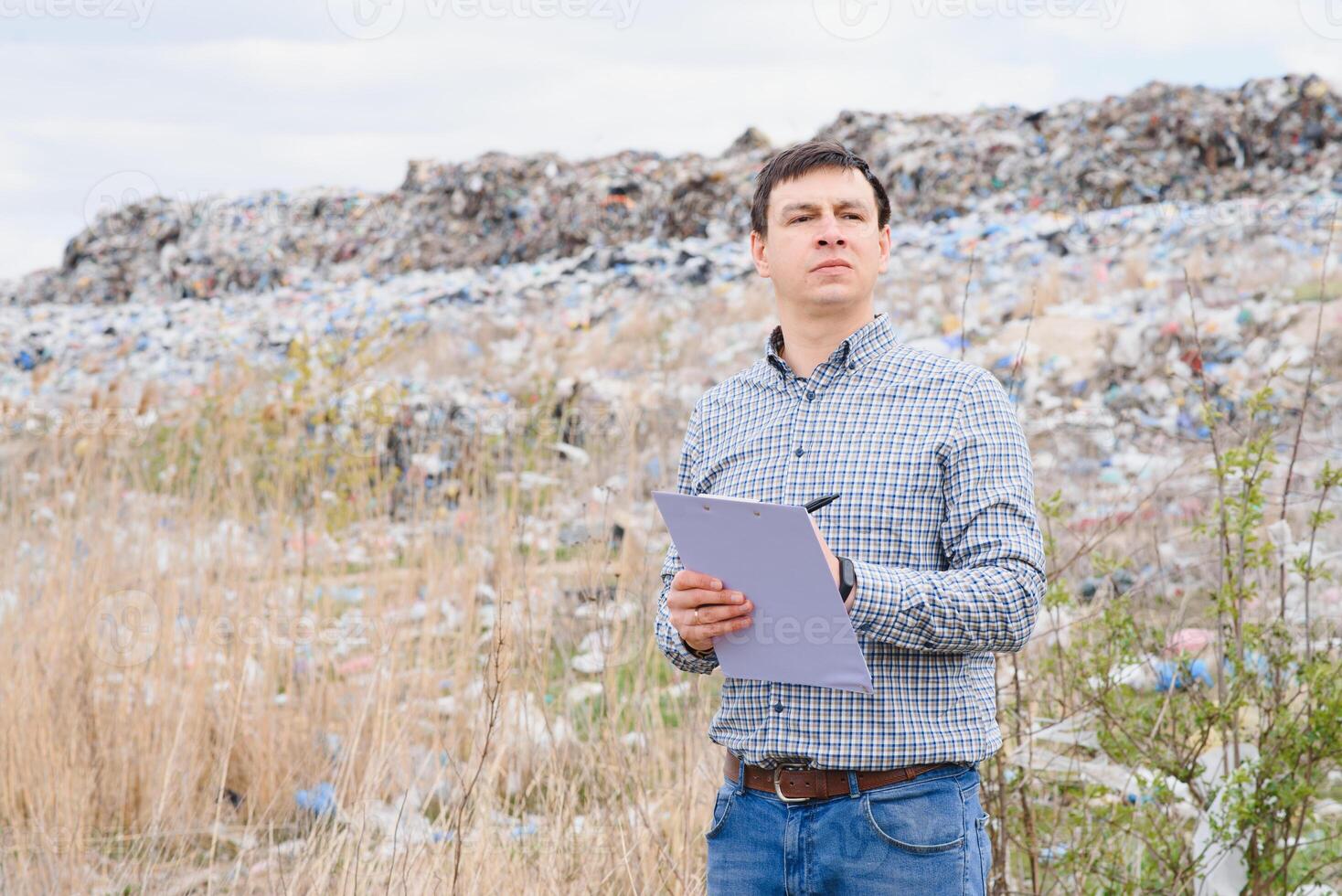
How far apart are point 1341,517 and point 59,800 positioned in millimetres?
4521

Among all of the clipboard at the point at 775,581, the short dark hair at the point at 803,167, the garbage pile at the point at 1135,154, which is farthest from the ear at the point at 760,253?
the garbage pile at the point at 1135,154

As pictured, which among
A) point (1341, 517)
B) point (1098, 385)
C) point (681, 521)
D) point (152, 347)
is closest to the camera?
point (681, 521)

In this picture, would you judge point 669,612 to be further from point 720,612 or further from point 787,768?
point 787,768

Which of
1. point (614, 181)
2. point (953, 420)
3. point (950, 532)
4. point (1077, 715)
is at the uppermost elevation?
point (614, 181)

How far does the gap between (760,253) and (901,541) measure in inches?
19.6

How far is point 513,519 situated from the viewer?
381 centimetres

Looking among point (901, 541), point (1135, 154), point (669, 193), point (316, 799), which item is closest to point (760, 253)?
point (901, 541)

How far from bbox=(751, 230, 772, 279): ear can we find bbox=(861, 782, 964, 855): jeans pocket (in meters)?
0.73

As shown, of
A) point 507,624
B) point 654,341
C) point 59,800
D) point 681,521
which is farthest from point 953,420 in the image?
point 654,341

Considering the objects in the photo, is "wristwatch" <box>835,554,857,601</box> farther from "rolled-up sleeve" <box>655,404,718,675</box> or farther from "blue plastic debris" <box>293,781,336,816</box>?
"blue plastic debris" <box>293,781,336,816</box>

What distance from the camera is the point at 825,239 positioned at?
5.33ft

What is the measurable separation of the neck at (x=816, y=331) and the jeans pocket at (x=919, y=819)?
1.88ft

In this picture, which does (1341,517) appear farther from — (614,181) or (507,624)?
(614,181)

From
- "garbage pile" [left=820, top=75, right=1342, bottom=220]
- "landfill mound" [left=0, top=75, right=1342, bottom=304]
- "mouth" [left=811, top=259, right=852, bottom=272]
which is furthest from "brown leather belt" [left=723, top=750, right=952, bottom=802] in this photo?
"garbage pile" [left=820, top=75, right=1342, bottom=220]
